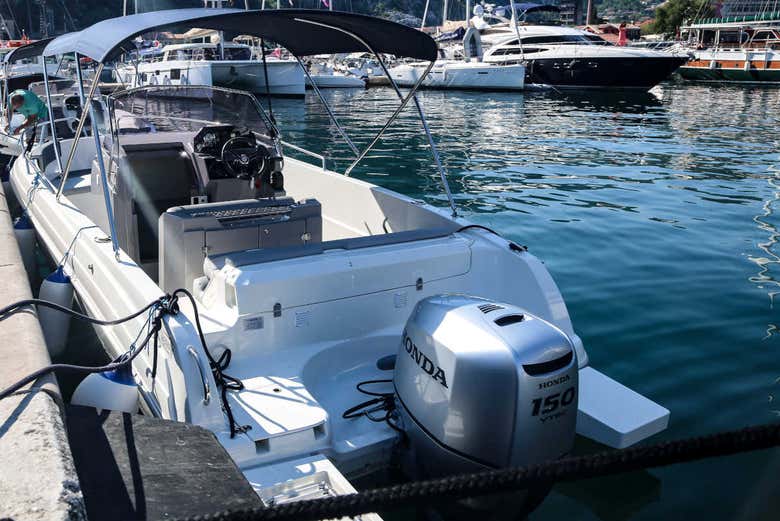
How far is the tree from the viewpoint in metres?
60.2

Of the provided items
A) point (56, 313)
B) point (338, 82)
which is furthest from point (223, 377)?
point (338, 82)

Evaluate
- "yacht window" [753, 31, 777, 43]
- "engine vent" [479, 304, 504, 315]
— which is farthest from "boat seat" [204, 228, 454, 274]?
"yacht window" [753, 31, 777, 43]

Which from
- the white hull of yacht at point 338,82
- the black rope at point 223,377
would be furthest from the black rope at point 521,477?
the white hull of yacht at point 338,82

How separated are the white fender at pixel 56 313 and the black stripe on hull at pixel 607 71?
28900 millimetres

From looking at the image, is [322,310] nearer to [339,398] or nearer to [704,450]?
[339,398]

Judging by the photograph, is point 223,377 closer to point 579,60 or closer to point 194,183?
point 194,183

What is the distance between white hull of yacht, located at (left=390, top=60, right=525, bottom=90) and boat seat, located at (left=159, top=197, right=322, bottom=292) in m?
26.7

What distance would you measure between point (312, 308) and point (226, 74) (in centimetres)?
2809

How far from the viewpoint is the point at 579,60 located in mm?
30234

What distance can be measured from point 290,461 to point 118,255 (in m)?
1.73

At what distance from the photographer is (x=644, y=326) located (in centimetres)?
519

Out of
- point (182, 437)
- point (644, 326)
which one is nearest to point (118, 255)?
point (182, 437)

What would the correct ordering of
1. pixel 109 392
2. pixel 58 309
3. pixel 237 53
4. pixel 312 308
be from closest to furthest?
pixel 58 309, pixel 109 392, pixel 312 308, pixel 237 53

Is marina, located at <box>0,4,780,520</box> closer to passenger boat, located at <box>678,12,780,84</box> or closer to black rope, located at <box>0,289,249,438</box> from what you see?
black rope, located at <box>0,289,249,438</box>
